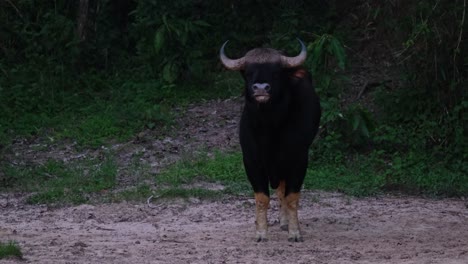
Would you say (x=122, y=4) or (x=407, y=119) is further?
(x=122, y=4)

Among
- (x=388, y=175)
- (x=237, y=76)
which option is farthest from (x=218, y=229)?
(x=237, y=76)

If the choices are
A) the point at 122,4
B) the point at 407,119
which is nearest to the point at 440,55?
the point at 407,119

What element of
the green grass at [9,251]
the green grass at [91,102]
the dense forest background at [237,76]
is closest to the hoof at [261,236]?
the green grass at [9,251]

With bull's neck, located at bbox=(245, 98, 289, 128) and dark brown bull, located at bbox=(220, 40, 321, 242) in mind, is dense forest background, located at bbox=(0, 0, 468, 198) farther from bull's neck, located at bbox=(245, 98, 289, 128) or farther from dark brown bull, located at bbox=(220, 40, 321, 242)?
bull's neck, located at bbox=(245, 98, 289, 128)

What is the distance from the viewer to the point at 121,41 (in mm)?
16297

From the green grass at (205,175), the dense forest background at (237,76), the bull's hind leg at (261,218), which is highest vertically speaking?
the dense forest background at (237,76)

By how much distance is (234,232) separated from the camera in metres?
9.64

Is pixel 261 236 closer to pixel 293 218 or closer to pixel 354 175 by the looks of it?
pixel 293 218

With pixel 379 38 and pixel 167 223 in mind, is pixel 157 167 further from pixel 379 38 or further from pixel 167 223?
pixel 379 38

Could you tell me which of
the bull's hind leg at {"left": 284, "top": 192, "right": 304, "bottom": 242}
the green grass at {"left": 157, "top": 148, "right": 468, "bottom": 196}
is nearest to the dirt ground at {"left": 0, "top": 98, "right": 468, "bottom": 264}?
the bull's hind leg at {"left": 284, "top": 192, "right": 304, "bottom": 242}

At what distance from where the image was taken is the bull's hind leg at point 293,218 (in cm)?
927

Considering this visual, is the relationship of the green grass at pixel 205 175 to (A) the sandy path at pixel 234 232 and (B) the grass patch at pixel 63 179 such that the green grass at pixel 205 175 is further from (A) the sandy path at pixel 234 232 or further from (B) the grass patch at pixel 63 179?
(B) the grass patch at pixel 63 179

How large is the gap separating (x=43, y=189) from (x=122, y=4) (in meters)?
5.59

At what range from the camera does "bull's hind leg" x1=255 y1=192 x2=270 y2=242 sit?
9266 mm
